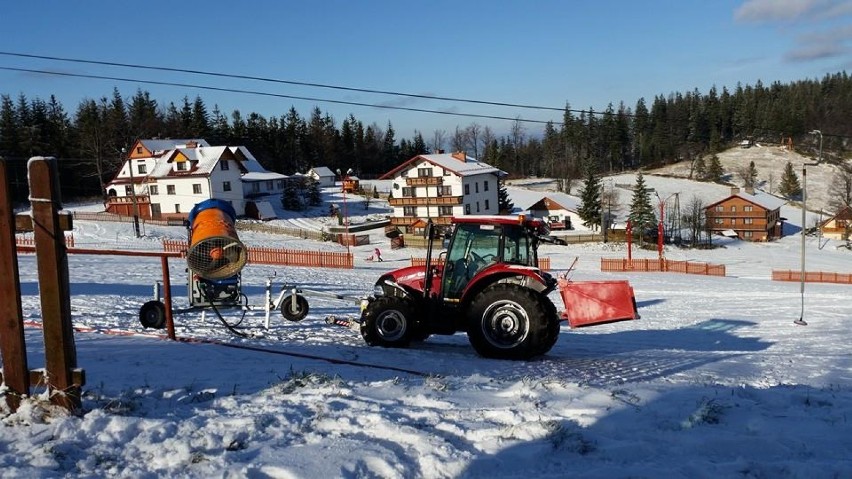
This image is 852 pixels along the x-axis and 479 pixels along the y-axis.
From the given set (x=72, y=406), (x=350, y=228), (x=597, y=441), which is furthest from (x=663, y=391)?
(x=350, y=228)

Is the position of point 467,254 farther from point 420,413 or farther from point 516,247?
point 420,413

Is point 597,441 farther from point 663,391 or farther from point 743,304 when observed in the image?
point 743,304

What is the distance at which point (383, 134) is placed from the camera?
120875 mm

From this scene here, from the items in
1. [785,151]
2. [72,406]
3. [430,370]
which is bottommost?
[430,370]

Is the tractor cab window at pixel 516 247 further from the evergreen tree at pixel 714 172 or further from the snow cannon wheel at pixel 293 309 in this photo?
the evergreen tree at pixel 714 172

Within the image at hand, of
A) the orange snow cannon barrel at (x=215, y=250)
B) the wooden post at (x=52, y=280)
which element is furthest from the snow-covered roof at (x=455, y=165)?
the wooden post at (x=52, y=280)

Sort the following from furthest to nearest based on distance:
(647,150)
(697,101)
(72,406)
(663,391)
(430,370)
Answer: (697,101) < (647,150) < (430,370) < (663,391) < (72,406)

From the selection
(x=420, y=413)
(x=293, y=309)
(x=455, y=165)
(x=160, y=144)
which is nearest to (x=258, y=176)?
(x=160, y=144)

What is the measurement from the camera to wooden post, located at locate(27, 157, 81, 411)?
483 cm

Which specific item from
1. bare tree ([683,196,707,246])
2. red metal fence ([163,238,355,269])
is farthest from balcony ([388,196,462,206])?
red metal fence ([163,238,355,269])

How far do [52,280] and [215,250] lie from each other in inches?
227

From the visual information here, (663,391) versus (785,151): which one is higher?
(785,151)

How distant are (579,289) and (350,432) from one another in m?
5.26

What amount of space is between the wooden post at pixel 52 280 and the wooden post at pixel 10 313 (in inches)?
6.3
